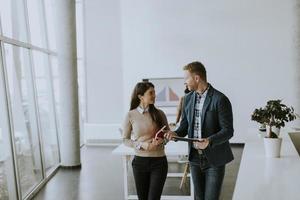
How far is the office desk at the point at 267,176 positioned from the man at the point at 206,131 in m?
0.23

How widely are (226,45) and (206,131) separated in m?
5.72

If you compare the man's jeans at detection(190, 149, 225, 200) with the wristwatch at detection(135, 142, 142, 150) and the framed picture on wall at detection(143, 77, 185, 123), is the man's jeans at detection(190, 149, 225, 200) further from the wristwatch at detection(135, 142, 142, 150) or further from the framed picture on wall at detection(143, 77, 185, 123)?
the framed picture on wall at detection(143, 77, 185, 123)

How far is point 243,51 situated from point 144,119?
5.55 metres

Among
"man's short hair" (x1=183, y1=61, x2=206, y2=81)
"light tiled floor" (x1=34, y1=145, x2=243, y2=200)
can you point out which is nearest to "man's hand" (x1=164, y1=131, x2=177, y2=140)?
"man's short hair" (x1=183, y1=61, x2=206, y2=81)

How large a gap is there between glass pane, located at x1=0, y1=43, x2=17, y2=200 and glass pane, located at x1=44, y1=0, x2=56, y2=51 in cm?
274

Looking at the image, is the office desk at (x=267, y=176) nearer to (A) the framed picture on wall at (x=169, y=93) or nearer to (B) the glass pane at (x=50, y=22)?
(B) the glass pane at (x=50, y=22)

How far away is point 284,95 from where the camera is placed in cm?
794

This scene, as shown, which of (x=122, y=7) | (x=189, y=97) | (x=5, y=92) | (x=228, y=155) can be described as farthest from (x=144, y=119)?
(x=122, y=7)

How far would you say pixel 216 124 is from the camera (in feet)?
8.93

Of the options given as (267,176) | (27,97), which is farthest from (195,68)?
(27,97)

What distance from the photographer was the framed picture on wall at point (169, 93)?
8.44m

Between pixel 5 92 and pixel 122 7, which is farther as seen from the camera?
pixel 122 7

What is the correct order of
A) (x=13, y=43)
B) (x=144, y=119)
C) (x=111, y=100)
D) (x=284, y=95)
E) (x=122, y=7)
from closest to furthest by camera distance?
(x=144, y=119) < (x=13, y=43) < (x=284, y=95) < (x=122, y=7) < (x=111, y=100)

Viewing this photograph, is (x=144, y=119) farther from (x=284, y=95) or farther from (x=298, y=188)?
(x=284, y=95)
